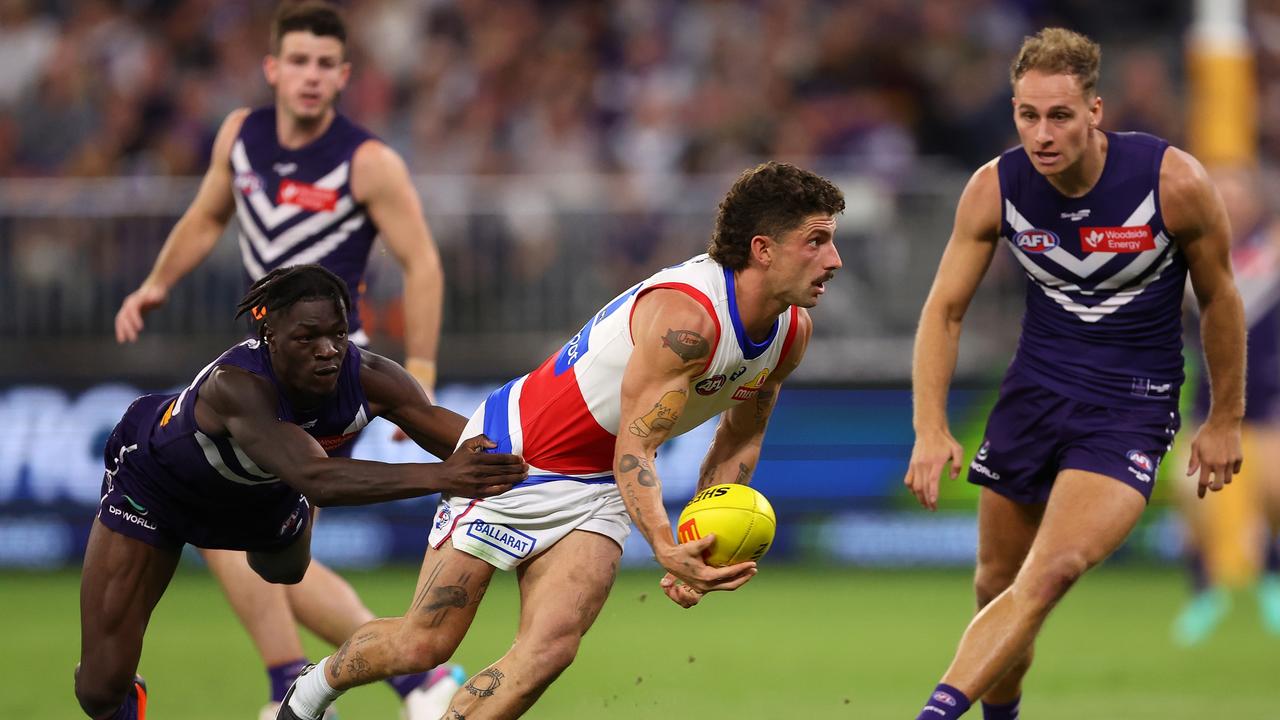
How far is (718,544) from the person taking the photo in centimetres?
573

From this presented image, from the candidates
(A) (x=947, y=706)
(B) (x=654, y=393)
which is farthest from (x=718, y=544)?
(A) (x=947, y=706)

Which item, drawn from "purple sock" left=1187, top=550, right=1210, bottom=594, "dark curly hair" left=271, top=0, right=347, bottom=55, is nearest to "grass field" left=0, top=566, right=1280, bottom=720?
"purple sock" left=1187, top=550, right=1210, bottom=594

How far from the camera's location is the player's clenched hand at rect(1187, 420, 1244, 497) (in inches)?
264

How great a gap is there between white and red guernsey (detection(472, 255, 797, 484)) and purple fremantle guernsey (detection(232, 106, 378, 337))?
1.90 meters

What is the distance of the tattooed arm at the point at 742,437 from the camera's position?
256 inches

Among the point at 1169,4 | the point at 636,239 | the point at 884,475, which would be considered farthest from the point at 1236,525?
the point at 1169,4

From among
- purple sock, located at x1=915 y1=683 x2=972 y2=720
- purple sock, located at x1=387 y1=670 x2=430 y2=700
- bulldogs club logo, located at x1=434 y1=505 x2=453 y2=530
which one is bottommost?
purple sock, located at x1=387 y1=670 x2=430 y2=700

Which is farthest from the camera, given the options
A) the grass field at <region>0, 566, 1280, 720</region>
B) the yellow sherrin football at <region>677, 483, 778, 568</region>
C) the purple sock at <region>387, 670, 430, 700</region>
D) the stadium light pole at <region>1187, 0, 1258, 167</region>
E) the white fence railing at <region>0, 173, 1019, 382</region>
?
the white fence railing at <region>0, 173, 1019, 382</region>

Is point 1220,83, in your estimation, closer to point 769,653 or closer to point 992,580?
point 769,653

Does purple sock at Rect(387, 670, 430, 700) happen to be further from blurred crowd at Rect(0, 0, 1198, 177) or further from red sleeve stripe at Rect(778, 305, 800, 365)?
blurred crowd at Rect(0, 0, 1198, 177)

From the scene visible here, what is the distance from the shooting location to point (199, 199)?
8.34 meters

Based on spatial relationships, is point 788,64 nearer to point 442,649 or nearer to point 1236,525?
point 1236,525

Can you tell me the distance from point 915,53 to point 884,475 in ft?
15.7

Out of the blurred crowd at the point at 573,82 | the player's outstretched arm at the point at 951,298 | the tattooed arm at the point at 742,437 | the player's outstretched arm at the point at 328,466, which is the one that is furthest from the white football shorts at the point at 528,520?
the blurred crowd at the point at 573,82
